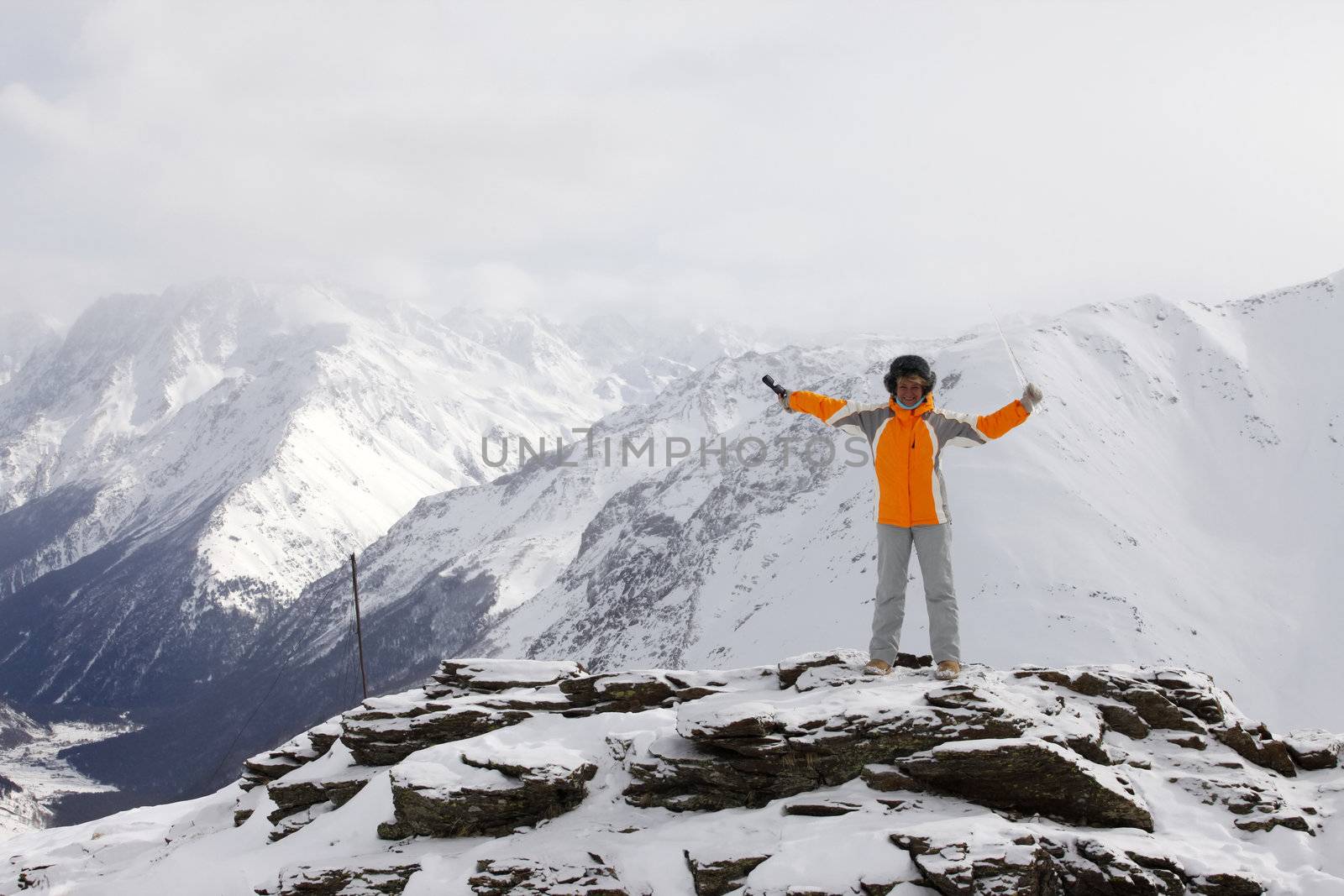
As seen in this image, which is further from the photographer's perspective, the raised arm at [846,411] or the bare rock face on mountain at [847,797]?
the raised arm at [846,411]

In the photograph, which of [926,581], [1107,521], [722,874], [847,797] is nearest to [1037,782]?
[847,797]

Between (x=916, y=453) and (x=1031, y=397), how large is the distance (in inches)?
60.5

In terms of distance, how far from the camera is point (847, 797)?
30.0 feet

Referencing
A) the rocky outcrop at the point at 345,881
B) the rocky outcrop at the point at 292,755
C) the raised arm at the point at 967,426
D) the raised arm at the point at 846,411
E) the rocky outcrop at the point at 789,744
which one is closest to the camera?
the rocky outcrop at the point at 789,744

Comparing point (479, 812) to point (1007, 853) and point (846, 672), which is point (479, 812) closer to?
point (846, 672)

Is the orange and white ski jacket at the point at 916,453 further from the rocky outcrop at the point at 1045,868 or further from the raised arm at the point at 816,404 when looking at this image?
the rocky outcrop at the point at 1045,868

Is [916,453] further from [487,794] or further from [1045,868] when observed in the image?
[487,794]

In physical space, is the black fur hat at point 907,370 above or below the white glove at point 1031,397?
above

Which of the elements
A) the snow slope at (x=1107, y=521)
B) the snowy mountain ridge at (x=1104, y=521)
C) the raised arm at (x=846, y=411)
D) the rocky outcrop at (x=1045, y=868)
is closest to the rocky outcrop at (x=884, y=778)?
the rocky outcrop at (x=1045, y=868)

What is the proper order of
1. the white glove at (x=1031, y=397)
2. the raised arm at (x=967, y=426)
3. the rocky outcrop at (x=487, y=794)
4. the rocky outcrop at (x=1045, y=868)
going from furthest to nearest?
the raised arm at (x=967, y=426) → the rocky outcrop at (x=487, y=794) → the white glove at (x=1031, y=397) → the rocky outcrop at (x=1045, y=868)

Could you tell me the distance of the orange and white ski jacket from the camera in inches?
428

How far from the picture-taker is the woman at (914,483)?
35.7ft

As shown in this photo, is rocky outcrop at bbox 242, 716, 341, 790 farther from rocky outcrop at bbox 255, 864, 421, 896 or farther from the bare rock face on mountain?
rocky outcrop at bbox 255, 864, 421, 896

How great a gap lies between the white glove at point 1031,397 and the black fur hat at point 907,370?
1103mm
